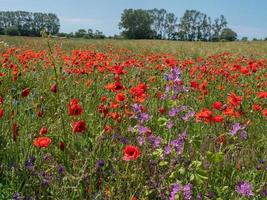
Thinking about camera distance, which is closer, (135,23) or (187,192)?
(187,192)

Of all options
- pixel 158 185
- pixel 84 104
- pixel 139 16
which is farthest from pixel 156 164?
pixel 139 16

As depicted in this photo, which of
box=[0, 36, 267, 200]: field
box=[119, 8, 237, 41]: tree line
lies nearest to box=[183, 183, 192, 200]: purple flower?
box=[0, 36, 267, 200]: field

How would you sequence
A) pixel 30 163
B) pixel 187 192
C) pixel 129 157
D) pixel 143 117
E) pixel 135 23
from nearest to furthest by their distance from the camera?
1. pixel 129 157
2. pixel 187 192
3. pixel 30 163
4. pixel 143 117
5. pixel 135 23

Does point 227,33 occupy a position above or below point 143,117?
below

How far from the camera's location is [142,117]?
3166 millimetres

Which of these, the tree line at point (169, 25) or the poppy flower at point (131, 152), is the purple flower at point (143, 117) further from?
the tree line at point (169, 25)

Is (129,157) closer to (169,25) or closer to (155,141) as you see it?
(155,141)

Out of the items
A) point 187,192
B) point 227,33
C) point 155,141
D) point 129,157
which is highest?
Result: point 129,157

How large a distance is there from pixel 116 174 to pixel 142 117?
1.62 feet

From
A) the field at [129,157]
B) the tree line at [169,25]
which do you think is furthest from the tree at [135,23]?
the field at [129,157]

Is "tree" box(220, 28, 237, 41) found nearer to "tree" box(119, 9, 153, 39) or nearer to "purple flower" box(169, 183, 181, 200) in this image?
"tree" box(119, 9, 153, 39)

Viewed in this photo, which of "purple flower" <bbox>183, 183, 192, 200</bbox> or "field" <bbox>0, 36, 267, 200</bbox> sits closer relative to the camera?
"purple flower" <bbox>183, 183, 192, 200</bbox>

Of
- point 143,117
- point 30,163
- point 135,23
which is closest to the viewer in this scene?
point 30,163

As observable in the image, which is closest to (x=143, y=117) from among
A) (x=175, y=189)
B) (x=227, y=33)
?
(x=175, y=189)
